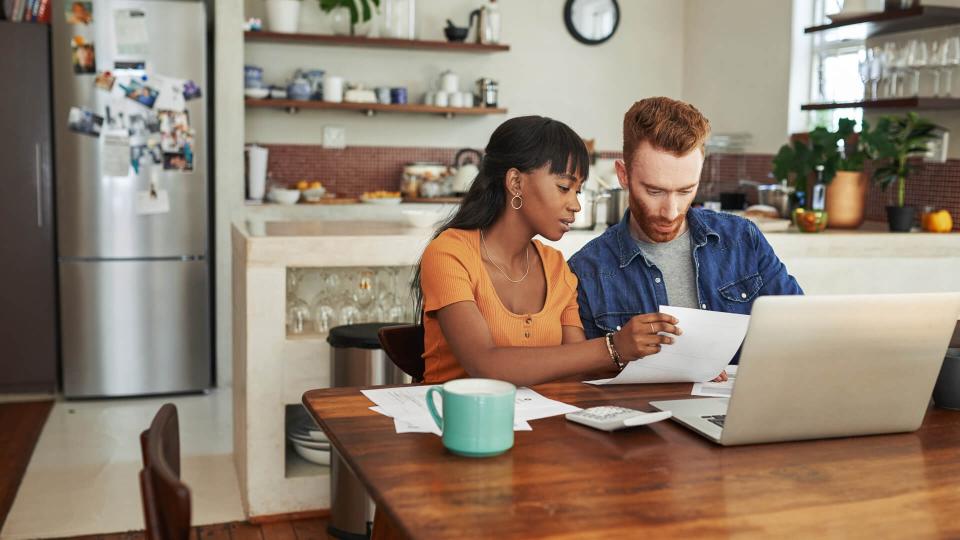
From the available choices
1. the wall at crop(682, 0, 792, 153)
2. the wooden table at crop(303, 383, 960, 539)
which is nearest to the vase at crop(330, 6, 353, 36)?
the wall at crop(682, 0, 792, 153)

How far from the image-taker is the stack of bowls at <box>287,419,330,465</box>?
3.21 metres

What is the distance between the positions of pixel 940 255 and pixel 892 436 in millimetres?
2512

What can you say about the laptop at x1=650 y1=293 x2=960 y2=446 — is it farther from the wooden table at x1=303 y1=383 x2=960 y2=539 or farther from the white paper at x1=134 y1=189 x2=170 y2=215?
the white paper at x1=134 y1=189 x2=170 y2=215

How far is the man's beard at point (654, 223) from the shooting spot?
204 centimetres

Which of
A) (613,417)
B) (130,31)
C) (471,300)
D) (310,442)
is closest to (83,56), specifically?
(130,31)

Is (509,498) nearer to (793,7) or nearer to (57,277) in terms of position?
(57,277)

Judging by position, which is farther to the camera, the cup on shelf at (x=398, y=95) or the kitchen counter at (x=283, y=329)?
the cup on shelf at (x=398, y=95)

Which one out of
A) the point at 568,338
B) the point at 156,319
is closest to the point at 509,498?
the point at 568,338

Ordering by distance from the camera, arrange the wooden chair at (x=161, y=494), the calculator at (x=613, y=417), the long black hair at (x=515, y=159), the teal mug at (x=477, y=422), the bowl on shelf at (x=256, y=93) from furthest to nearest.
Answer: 1. the bowl on shelf at (x=256, y=93)
2. the long black hair at (x=515, y=159)
3. the calculator at (x=613, y=417)
4. the teal mug at (x=477, y=422)
5. the wooden chair at (x=161, y=494)

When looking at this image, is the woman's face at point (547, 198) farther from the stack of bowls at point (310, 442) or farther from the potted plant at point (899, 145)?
the potted plant at point (899, 145)

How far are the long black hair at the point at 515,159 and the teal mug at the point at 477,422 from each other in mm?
767

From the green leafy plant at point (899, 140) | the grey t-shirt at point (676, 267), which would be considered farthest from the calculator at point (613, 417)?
the green leafy plant at point (899, 140)

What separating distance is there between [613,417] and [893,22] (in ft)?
11.3

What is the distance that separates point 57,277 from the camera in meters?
4.84
